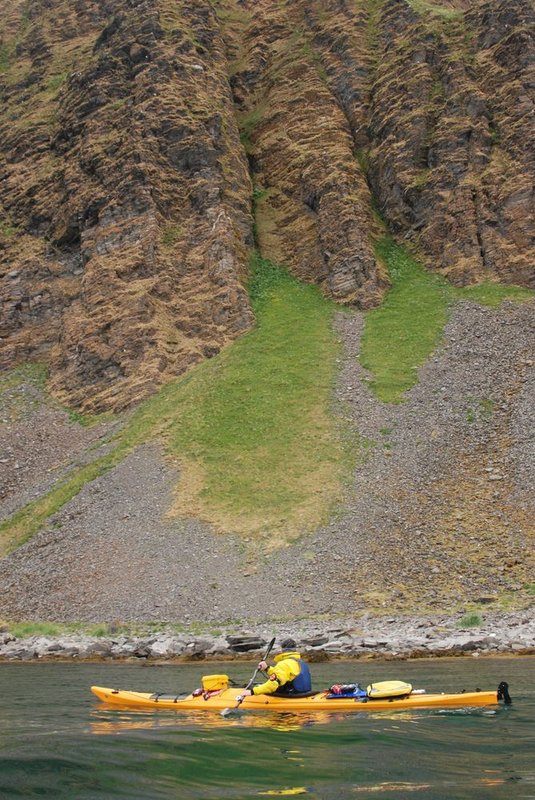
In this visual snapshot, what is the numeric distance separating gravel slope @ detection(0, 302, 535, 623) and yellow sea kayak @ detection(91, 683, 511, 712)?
12939 mm

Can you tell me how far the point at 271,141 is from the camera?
7875cm

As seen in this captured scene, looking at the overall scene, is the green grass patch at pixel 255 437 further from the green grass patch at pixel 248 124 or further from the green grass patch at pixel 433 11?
the green grass patch at pixel 433 11

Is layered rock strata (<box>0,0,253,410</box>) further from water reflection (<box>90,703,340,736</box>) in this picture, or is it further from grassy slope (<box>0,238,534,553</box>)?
water reflection (<box>90,703,340,736</box>)

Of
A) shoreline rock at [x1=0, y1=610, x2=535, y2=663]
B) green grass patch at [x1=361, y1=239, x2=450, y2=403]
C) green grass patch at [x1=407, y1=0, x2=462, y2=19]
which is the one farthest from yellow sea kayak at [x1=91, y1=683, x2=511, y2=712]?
green grass patch at [x1=407, y1=0, x2=462, y2=19]

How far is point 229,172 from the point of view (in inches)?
2859

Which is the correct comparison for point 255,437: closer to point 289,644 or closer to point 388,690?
point 289,644

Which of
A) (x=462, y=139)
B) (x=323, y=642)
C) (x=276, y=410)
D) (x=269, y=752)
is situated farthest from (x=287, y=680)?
(x=462, y=139)

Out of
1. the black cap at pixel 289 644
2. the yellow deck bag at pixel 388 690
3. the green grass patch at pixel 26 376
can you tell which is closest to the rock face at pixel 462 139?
the green grass patch at pixel 26 376

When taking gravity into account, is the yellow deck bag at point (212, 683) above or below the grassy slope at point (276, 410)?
below

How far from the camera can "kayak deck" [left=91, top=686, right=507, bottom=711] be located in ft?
55.9

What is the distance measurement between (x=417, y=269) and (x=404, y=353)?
15.4m

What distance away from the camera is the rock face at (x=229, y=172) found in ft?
208

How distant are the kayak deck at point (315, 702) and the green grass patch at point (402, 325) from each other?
32246 millimetres

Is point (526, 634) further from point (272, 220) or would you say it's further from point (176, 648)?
point (272, 220)
